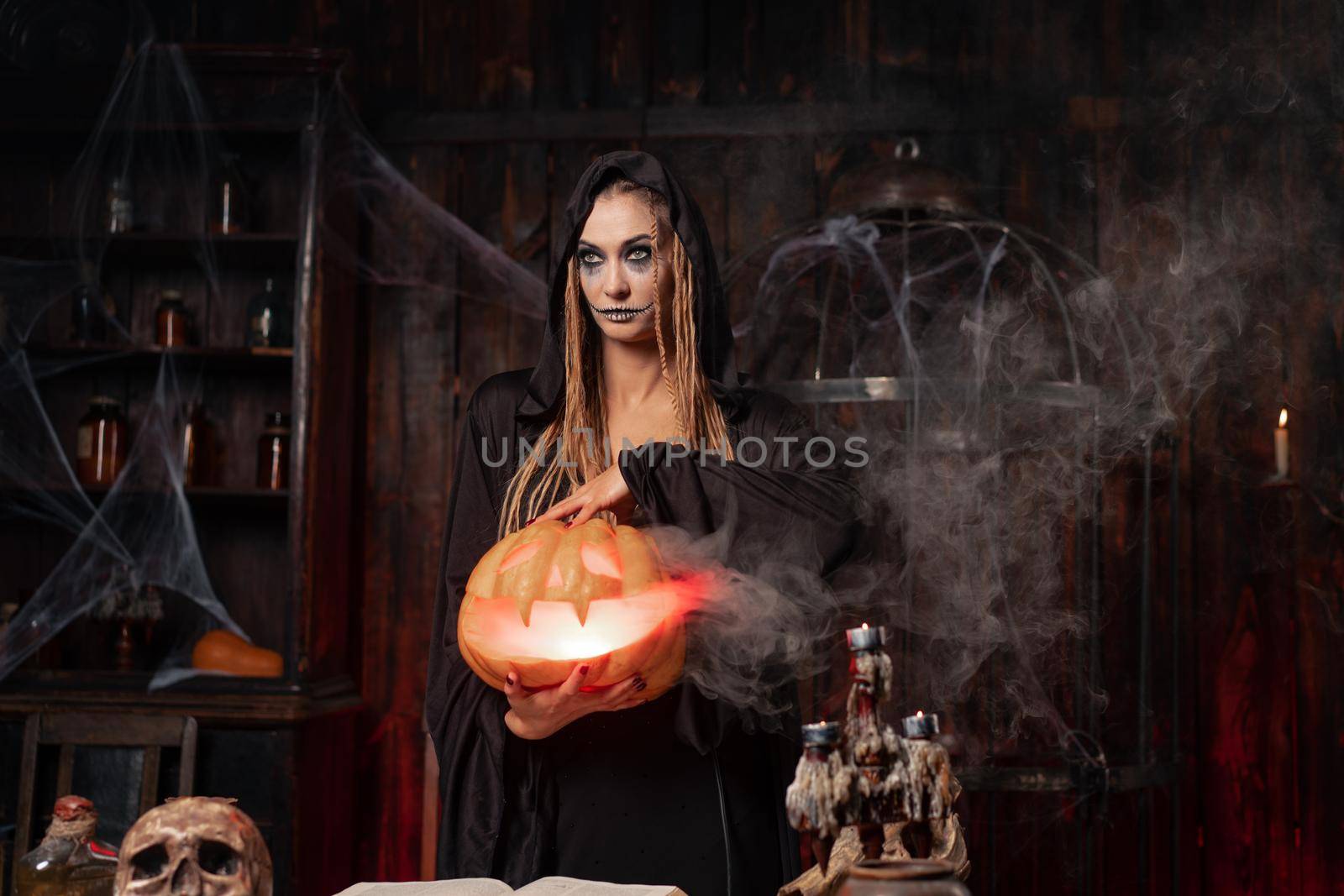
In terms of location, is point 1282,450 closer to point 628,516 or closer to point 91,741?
point 628,516

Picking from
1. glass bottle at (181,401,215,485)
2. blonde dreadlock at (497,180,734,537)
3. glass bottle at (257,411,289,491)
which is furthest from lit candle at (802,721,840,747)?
glass bottle at (181,401,215,485)

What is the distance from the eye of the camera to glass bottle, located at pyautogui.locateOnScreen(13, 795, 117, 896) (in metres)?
1.27

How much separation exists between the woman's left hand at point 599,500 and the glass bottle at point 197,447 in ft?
6.81

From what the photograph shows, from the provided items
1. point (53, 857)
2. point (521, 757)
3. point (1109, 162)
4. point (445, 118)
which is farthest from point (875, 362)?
point (53, 857)

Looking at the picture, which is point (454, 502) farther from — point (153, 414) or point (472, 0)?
point (472, 0)

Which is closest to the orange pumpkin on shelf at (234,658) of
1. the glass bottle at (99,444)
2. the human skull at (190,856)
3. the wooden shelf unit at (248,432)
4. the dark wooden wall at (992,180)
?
the wooden shelf unit at (248,432)

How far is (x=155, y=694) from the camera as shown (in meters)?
3.15

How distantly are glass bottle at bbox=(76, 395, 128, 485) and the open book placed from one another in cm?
247

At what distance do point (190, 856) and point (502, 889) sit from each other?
0.35 meters

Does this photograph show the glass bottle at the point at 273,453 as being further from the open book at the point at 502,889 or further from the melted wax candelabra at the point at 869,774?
the melted wax candelabra at the point at 869,774

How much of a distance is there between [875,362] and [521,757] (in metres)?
1.94

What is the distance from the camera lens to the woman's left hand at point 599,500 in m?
1.68

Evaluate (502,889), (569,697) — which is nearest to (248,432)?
(569,697)

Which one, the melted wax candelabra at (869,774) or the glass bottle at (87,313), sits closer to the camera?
the melted wax candelabra at (869,774)
